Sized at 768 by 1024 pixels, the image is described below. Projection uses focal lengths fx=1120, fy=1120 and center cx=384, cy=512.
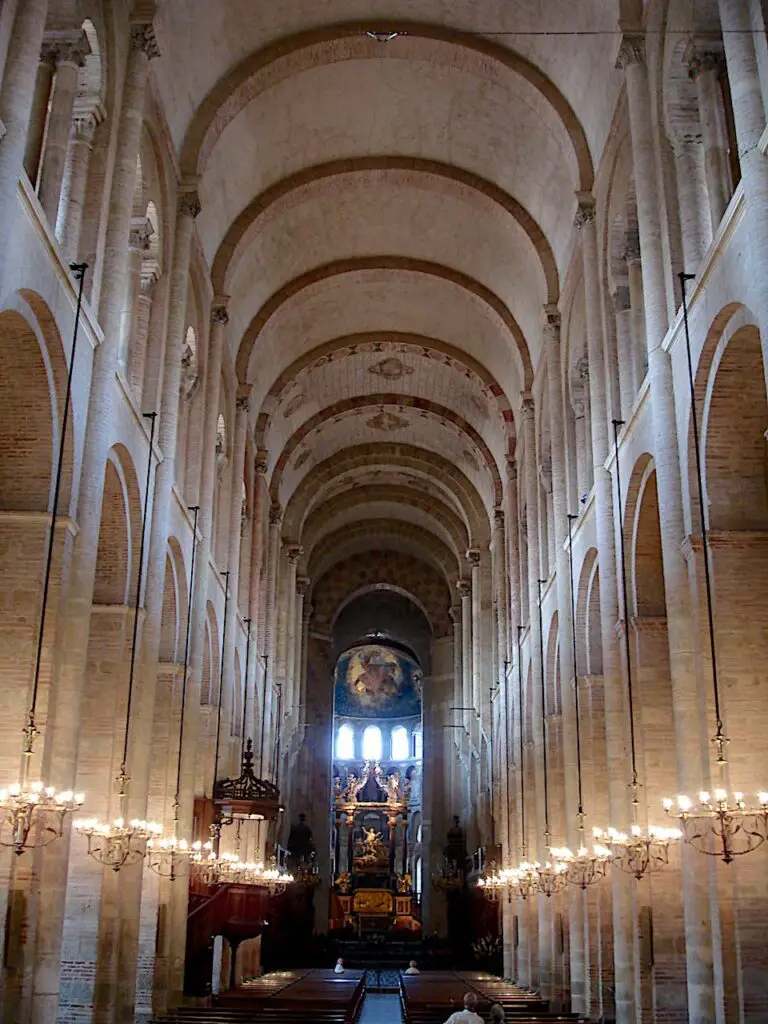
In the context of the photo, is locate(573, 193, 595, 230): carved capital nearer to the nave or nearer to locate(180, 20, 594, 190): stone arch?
the nave

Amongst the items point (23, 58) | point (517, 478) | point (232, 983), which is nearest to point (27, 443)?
point (23, 58)

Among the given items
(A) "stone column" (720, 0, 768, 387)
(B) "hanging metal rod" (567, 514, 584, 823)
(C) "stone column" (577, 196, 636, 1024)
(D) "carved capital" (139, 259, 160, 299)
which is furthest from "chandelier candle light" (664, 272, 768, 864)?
Result: (D) "carved capital" (139, 259, 160, 299)

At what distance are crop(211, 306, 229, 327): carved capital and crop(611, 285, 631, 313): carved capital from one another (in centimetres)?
973

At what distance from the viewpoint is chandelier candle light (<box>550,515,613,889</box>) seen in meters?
20.1

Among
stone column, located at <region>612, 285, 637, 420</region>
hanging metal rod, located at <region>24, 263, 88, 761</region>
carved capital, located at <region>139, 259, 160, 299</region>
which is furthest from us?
carved capital, located at <region>139, 259, 160, 299</region>

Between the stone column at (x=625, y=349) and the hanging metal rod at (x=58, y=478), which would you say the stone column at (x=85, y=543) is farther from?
the stone column at (x=625, y=349)

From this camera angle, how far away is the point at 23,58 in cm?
1251

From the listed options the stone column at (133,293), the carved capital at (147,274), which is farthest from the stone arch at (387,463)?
the stone column at (133,293)

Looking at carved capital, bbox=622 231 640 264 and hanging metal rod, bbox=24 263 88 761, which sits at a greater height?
carved capital, bbox=622 231 640 264

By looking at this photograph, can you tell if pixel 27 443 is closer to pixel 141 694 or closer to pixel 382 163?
pixel 141 694

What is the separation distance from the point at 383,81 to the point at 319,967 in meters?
34.4

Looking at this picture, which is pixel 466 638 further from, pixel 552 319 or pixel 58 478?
pixel 58 478

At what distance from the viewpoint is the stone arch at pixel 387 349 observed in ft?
116

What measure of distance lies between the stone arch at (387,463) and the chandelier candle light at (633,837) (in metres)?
25.2
